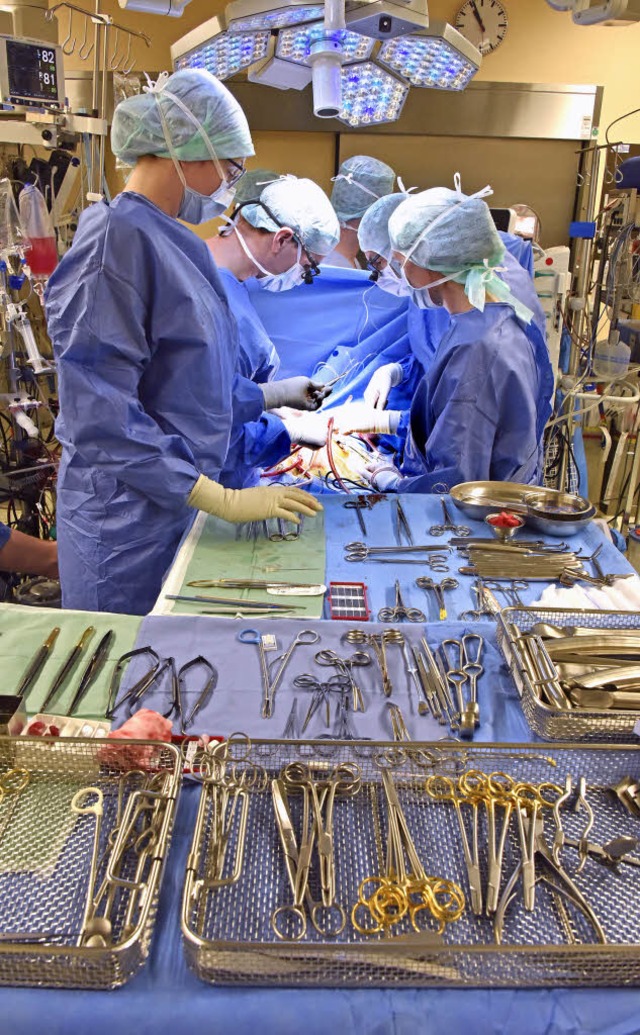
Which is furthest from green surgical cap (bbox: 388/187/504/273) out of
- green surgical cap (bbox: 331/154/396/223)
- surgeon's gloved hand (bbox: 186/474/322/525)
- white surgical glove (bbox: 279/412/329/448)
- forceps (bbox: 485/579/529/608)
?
green surgical cap (bbox: 331/154/396/223)

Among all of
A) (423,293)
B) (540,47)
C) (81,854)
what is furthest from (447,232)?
→ (540,47)

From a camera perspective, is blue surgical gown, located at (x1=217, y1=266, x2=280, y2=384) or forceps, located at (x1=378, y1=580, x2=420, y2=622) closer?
forceps, located at (x1=378, y1=580, x2=420, y2=622)

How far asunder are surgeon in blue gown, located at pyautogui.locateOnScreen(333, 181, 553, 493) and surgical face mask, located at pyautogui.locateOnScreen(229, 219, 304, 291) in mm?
548

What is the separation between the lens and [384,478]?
2.99 metres

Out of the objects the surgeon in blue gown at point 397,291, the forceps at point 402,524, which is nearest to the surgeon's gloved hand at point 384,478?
the forceps at point 402,524

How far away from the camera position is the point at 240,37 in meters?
2.27

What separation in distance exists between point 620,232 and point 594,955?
13.5 feet

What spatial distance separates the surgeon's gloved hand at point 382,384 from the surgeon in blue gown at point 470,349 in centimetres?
73

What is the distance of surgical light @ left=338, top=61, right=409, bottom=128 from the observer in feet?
9.17

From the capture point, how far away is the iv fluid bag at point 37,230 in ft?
11.5

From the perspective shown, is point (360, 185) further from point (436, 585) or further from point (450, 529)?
point (436, 585)

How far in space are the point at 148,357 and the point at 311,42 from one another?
119 cm

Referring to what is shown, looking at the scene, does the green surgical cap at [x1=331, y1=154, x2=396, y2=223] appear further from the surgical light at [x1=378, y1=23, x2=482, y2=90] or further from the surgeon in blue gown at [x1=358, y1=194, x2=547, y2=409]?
the surgical light at [x1=378, y1=23, x2=482, y2=90]

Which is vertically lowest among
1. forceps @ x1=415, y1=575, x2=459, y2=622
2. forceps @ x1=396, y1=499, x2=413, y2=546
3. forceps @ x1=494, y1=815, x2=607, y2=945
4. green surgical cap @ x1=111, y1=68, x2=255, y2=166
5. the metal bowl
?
forceps @ x1=494, y1=815, x2=607, y2=945
